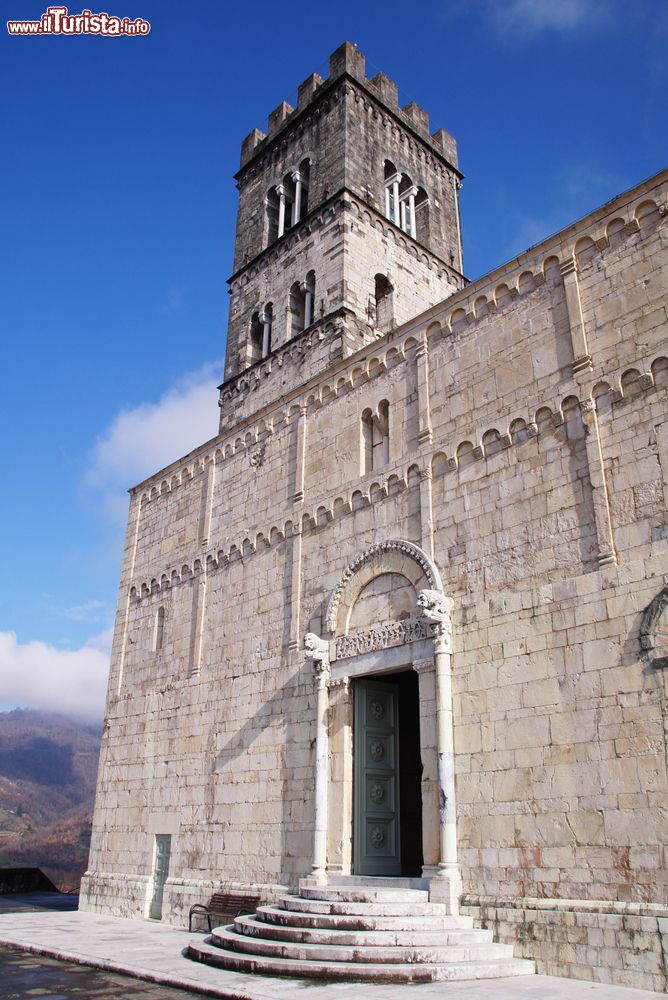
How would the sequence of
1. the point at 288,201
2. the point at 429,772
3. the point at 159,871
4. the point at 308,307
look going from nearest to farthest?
the point at 429,772
the point at 159,871
the point at 308,307
the point at 288,201

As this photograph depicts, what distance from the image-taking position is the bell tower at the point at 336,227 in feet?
67.8

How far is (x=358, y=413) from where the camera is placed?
1399 centimetres

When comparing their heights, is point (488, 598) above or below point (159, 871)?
above

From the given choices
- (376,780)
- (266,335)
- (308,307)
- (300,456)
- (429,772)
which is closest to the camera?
(429,772)

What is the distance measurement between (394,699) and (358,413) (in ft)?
16.1

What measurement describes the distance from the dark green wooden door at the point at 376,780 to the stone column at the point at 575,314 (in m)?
5.75

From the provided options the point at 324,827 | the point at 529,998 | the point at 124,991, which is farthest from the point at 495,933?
the point at 124,991

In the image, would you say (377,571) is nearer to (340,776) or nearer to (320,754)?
(320,754)

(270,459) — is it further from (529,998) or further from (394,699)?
(529,998)

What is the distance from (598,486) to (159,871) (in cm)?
1126

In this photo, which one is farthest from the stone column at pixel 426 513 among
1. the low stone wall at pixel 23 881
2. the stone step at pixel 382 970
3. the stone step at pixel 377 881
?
the low stone wall at pixel 23 881

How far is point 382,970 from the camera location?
26.3 feet

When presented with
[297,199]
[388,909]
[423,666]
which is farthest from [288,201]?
[388,909]

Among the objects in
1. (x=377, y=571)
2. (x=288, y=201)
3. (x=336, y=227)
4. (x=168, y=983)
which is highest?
(x=288, y=201)
